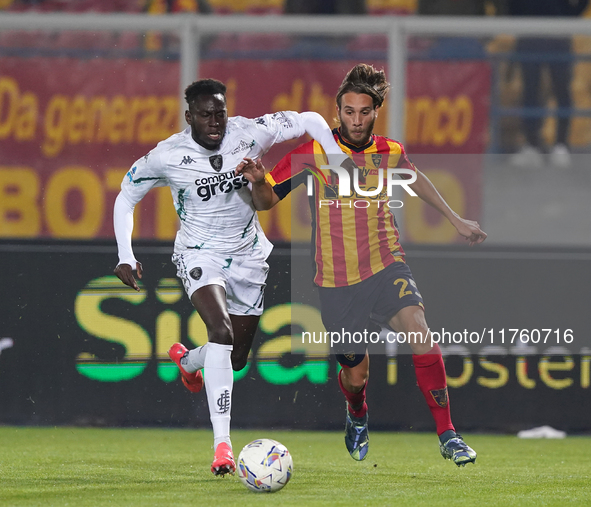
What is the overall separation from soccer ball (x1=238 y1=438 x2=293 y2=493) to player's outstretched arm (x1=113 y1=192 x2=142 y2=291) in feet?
3.97

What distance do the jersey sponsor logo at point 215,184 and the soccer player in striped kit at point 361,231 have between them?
0.58 ft

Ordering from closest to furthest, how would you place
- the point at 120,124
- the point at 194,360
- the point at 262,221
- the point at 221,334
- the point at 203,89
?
the point at 221,334 → the point at 203,89 → the point at 194,360 → the point at 262,221 → the point at 120,124

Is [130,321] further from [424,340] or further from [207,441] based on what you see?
[424,340]

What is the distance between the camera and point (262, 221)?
28.0ft

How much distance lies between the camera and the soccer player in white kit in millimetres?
5496

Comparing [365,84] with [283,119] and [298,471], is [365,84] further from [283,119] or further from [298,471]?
[298,471]

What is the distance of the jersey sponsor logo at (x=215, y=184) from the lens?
5660 millimetres

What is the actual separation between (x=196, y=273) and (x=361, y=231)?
95 centimetres

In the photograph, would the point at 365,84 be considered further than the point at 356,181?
No

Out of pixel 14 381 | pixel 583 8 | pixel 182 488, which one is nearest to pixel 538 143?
pixel 583 8

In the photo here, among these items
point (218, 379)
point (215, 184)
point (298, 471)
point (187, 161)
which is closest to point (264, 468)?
point (218, 379)

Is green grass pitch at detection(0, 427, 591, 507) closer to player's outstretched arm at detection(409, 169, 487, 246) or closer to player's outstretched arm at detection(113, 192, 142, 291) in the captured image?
player's outstretched arm at detection(113, 192, 142, 291)

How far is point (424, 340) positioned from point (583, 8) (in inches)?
232

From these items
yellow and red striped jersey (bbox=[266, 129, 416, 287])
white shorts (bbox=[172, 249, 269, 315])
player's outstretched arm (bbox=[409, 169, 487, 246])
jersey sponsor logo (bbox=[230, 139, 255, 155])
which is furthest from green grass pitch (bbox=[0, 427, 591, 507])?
jersey sponsor logo (bbox=[230, 139, 255, 155])
